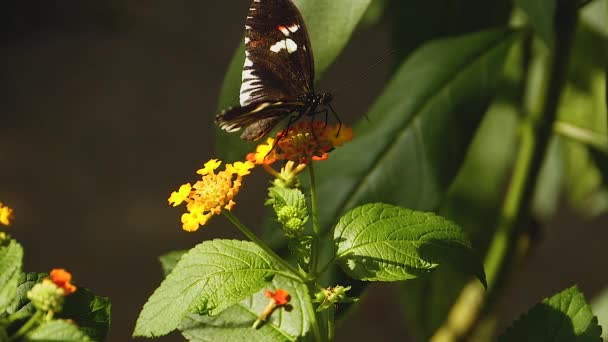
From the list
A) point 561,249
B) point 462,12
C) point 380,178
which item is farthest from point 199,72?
point 380,178

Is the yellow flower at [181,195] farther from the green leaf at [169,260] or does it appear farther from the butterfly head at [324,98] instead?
the butterfly head at [324,98]

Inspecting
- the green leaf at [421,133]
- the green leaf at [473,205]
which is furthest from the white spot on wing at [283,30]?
the green leaf at [473,205]

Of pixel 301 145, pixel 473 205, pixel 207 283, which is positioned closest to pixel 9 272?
pixel 207 283

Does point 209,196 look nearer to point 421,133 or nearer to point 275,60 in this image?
point 275,60

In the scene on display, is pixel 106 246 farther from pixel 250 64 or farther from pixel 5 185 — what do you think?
pixel 250 64

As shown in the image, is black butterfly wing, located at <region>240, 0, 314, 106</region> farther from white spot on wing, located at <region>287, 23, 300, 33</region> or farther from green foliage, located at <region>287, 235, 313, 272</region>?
green foliage, located at <region>287, 235, 313, 272</region>
